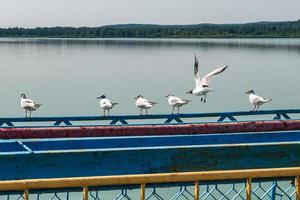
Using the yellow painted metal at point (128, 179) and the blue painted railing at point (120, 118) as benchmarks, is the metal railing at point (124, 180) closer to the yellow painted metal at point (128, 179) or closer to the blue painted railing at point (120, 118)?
the yellow painted metal at point (128, 179)

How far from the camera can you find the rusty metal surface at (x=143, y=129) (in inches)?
274

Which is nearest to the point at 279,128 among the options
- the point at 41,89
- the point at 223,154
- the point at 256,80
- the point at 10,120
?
the point at 223,154

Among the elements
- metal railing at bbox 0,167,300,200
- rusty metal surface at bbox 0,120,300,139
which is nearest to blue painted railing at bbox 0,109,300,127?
rusty metal surface at bbox 0,120,300,139

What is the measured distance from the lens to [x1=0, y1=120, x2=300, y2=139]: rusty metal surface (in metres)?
6.95

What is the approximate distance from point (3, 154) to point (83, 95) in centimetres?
2576

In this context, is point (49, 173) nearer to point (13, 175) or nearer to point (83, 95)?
point (13, 175)

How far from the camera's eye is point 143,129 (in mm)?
7199

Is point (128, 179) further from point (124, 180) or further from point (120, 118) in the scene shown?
point (120, 118)

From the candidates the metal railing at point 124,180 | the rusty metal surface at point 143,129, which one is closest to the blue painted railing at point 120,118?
the rusty metal surface at point 143,129

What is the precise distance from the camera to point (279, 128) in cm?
793

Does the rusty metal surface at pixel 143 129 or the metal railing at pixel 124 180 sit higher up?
the metal railing at pixel 124 180

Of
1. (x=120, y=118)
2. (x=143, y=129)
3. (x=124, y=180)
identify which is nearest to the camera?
(x=124, y=180)

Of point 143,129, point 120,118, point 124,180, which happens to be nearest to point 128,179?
point 124,180

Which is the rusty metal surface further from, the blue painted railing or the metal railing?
the metal railing
